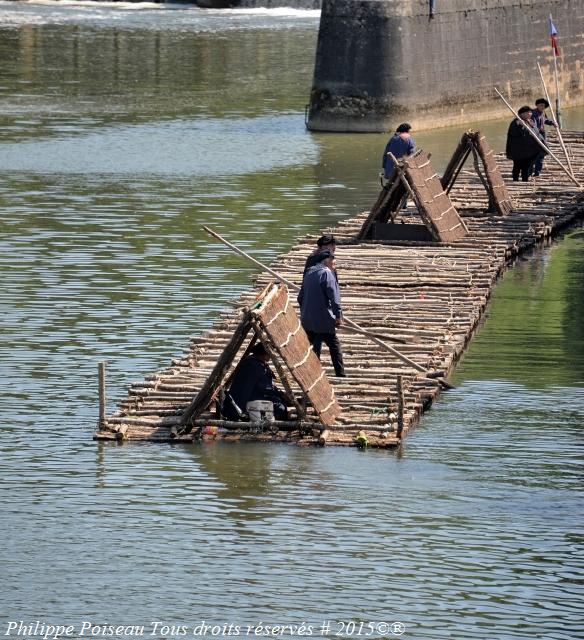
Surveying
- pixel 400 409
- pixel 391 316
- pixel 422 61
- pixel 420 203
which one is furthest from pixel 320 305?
pixel 422 61

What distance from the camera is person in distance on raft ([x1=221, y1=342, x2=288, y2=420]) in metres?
18.2

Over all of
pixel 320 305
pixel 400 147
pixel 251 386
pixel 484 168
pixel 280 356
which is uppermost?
pixel 400 147

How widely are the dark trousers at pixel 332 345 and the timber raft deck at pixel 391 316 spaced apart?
0.54 ft

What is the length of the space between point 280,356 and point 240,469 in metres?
1.29

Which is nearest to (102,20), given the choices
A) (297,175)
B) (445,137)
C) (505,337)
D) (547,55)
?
(547,55)

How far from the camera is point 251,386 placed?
18188 mm

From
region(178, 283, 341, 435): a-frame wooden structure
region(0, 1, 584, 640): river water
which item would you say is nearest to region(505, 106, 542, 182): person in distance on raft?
region(0, 1, 584, 640): river water

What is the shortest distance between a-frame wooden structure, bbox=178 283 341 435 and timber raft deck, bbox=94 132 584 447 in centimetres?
19

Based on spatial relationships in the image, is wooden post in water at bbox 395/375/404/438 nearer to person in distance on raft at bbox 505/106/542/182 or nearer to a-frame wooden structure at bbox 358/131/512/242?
a-frame wooden structure at bbox 358/131/512/242

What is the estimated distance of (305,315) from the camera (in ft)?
64.8

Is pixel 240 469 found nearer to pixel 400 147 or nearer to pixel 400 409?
pixel 400 409

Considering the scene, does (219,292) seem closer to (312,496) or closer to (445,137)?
(312,496)

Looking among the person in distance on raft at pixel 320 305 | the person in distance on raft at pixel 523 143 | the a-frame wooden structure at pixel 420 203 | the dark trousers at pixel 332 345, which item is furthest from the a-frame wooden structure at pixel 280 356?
the person in distance on raft at pixel 523 143

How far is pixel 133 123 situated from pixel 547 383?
2836cm
